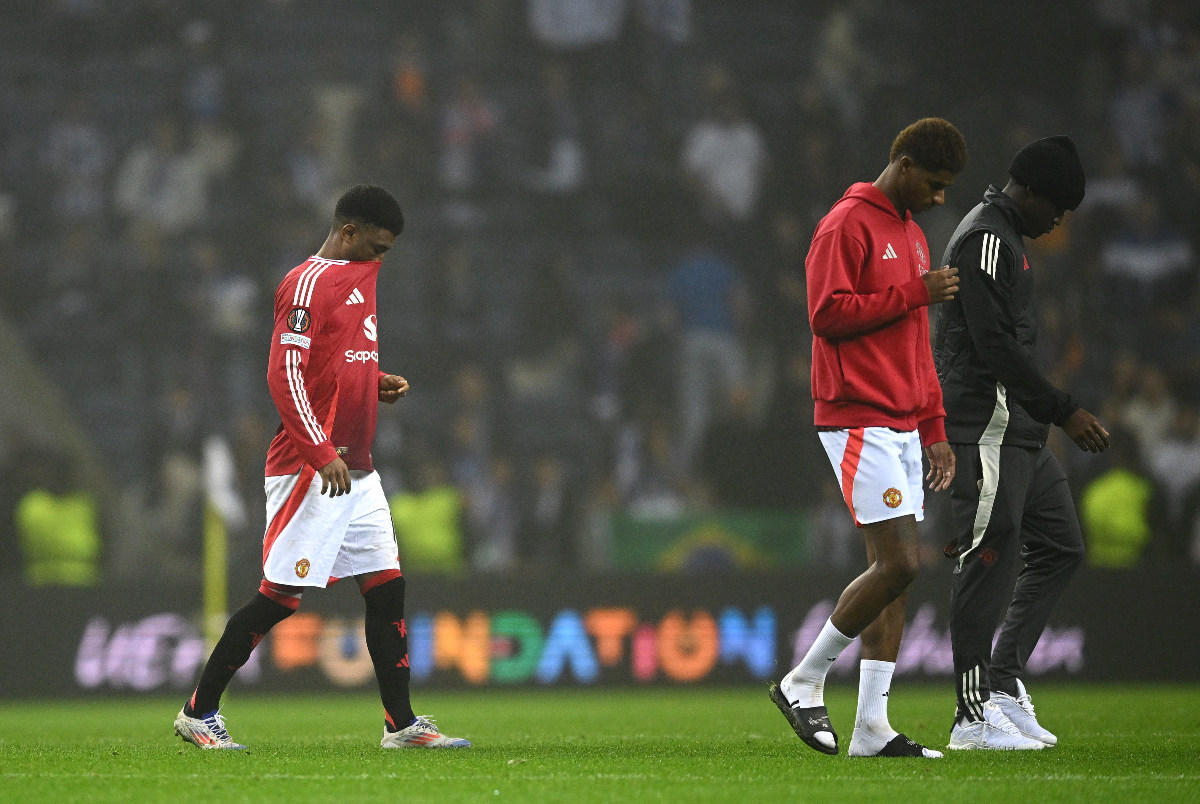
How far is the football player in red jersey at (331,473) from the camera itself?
212 inches

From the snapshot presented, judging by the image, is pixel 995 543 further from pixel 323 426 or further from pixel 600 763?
pixel 323 426

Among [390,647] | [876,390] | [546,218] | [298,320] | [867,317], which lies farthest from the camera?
[546,218]

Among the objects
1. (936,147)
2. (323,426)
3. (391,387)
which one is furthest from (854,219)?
(323,426)

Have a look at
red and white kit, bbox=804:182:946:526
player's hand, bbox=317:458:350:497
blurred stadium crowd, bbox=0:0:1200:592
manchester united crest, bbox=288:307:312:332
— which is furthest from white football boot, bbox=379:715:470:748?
blurred stadium crowd, bbox=0:0:1200:592

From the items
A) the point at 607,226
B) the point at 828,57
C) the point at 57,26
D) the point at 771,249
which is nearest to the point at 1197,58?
the point at 828,57

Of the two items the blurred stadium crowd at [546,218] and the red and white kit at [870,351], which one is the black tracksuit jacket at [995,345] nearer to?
the red and white kit at [870,351]

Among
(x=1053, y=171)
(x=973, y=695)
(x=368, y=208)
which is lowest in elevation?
(x=973, y=695)

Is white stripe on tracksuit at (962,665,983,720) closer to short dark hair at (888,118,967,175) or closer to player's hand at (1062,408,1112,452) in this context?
player's hand at (1062,408,1112,452)

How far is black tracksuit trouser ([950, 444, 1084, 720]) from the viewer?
5484mm

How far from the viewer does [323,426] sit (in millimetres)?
5480

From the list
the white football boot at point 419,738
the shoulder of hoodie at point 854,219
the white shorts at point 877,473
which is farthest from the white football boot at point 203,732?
the shoulder of hoodie at point 854,219

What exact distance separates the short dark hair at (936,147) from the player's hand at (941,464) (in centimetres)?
100

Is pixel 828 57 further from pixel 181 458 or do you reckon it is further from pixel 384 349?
pixel 181 458

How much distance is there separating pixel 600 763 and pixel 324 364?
1762 mm
